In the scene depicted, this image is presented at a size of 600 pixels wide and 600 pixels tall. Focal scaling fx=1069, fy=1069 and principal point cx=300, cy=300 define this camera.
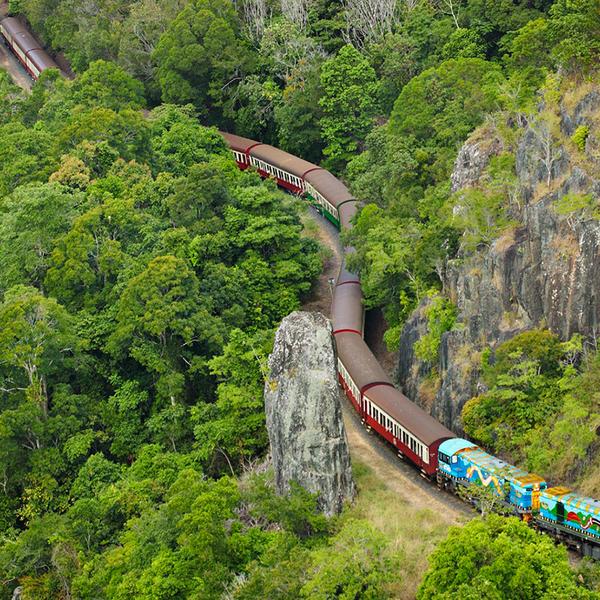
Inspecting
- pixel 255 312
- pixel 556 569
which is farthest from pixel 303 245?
pixel 556 569

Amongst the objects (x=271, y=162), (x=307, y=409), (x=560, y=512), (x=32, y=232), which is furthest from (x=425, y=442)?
(x=271, y=162)

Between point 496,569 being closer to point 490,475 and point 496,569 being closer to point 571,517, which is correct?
point 571,517

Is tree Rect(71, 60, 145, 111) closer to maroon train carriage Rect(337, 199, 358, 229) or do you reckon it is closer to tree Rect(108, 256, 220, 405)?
maroon train carriage Rect(337, 199, 358, 229)

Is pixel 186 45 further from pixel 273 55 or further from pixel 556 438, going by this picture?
pixel 556 438

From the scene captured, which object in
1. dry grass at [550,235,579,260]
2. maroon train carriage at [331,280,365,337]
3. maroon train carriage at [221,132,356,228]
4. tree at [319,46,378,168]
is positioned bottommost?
maroon train carriage at [331,280,365,337]

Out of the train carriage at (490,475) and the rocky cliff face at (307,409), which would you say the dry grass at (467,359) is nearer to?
the train carriage at (490,475)

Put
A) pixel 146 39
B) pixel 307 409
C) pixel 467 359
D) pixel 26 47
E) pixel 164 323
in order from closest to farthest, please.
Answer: pixel 307 409 < pixel 467 359 < pixel 164 323 < pixel 146 39 < pixel 26 47

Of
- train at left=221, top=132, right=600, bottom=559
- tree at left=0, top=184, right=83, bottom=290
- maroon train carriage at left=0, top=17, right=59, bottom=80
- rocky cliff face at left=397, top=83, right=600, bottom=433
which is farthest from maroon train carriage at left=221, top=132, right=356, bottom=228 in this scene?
maroon train carriage at left=0, top=17, right=59, bottom=80

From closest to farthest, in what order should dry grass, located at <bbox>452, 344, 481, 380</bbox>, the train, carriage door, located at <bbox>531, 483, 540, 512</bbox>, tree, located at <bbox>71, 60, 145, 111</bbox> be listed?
the train < carriage door, located at <bbox>531, 483, 540, 512</bbox> < dry grass, located at <bbox>452, 344, 481, 380</bbox> < tree, located at <bbox>71, 60, 145, 111</bbox>
